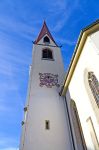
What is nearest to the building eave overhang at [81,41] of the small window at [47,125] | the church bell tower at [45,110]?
the church bell tower at [45,110]

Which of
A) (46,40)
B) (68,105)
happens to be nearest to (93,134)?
(68,105)

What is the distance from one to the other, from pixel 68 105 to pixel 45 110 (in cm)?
145

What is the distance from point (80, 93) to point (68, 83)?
2.05 meters

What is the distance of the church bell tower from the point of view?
31.0ft

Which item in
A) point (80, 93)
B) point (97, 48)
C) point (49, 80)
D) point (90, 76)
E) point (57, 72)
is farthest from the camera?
point (57, 72)

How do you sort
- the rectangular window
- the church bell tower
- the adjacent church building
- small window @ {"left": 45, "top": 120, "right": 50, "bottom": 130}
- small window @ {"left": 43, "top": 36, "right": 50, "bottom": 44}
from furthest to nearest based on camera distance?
small window @ {"left": 43, "top": 36, "right": 50, "bottom": 44} < small window @ {"left": 45, "top": 120, "right": 50, "bottom": 130} < the church bell tower < the adjacent church building < the rectangular window

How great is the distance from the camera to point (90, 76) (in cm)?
836

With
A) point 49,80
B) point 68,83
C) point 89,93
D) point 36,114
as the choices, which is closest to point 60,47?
point 49,80

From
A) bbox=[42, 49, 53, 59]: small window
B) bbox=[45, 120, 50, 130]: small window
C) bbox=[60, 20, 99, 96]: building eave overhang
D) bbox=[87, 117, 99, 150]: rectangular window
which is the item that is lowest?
bbox=[87, 117, 99, 150]: rectangular window

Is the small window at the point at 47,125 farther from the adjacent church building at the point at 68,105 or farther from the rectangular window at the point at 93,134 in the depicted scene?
the rectangular window at the point at 93,134

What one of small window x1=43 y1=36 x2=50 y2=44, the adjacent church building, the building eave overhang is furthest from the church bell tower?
small window x1=43 y1=36 x2=50 y2=44

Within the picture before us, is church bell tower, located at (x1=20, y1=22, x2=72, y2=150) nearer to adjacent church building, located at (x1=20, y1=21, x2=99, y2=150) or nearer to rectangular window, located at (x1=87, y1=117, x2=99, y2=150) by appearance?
adjacent church building, located at (x1=20, y1=21, x2=99, y2=150)

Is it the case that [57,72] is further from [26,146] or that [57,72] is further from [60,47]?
[26,146]

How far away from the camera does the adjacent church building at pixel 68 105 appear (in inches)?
305
